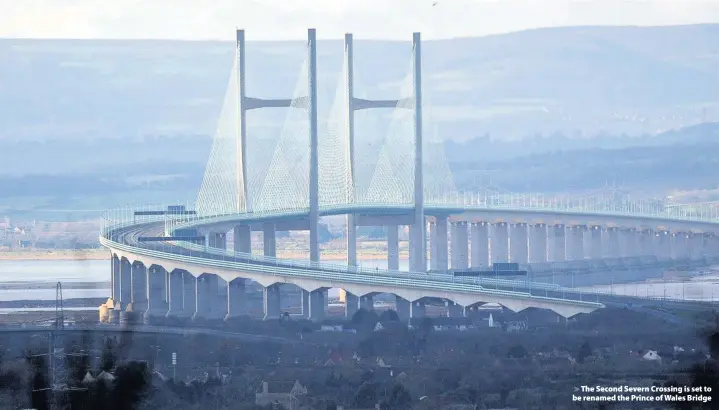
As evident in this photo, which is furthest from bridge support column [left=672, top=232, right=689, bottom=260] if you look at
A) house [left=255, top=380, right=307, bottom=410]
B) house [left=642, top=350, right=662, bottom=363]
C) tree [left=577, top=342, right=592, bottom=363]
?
house [left=255, top=380, right=307, bottom=410]

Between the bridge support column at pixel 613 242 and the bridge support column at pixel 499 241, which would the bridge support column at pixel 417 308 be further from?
the bridge support column at pixel 613 242

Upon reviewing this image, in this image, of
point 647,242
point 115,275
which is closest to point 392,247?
point 115,275

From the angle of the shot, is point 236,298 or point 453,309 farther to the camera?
point 236,298

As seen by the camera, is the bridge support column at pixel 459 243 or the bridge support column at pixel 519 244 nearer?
the bridge support column at pixel 459 243

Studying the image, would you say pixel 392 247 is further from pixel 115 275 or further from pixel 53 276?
pixel 115 275

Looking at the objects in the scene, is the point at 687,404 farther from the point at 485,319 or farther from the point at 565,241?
the point at 565,241

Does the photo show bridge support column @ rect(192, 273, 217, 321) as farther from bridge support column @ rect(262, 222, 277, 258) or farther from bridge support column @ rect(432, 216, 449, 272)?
bridge support column @ rect(432, 216, 449, 272)

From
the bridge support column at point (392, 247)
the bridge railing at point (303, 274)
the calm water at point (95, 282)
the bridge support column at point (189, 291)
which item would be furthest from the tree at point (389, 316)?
the bridge support column at point (392, 247)
